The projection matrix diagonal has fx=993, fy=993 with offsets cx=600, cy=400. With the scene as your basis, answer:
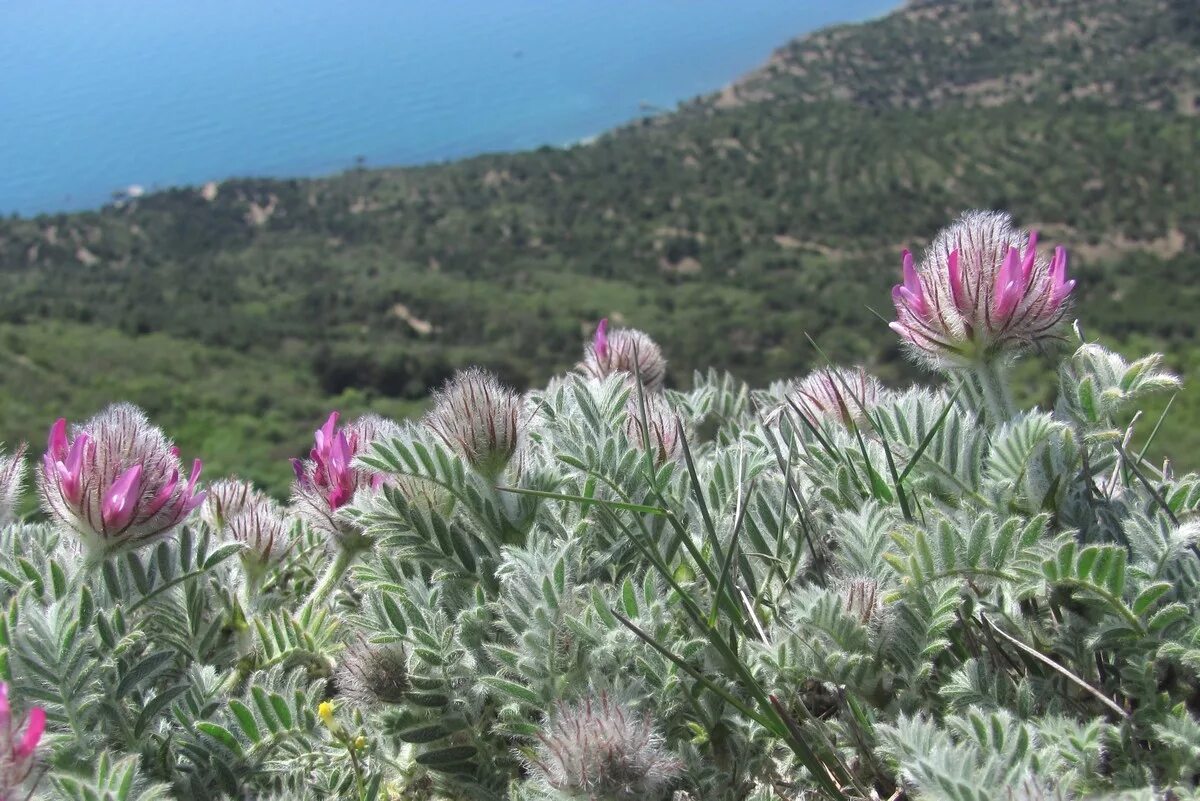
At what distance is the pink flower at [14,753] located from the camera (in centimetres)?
99

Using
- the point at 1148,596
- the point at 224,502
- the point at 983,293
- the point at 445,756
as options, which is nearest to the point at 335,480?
the point at 224,502

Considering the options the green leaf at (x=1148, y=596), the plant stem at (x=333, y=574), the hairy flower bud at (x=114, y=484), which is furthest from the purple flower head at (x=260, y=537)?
the green leaf at (x=1148, y=596)

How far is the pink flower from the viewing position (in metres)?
0.99

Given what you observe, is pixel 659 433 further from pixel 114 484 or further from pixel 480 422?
pixel 114 484

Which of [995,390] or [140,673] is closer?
[140,673]

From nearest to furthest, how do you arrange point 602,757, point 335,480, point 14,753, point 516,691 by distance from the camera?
point 14,753
point 602,757
point 516,691
point 335,480

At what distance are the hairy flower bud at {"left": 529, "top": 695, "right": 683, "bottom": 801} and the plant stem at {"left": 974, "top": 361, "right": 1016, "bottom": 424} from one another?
0.78m

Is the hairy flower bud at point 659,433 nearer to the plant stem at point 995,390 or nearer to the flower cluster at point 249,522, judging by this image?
the plant stem at point 995,390

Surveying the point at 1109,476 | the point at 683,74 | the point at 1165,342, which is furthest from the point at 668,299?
the point at 1109,476

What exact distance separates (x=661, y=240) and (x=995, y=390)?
209ft

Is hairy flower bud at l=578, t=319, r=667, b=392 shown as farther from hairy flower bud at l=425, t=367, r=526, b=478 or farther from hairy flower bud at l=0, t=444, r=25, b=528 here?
hairy flower bud at l=0, t=444, r=25, b=528

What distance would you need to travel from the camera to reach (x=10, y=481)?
64.6 inches

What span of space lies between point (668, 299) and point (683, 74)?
123 ft

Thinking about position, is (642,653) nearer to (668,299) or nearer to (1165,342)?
(1165,342)
